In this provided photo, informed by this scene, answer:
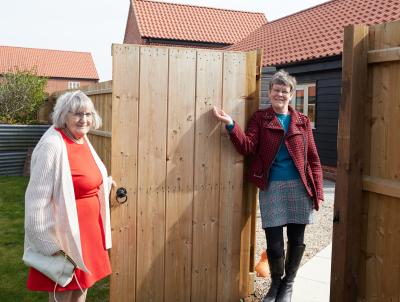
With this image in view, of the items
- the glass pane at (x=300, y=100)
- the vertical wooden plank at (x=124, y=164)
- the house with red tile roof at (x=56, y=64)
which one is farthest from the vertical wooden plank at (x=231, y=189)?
the house with red tile roof at (x=56, y=64)

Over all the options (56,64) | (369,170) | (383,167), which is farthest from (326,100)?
(56,64)

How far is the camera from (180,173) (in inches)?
140

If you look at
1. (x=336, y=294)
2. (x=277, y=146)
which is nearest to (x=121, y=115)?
(x=277, y=146)

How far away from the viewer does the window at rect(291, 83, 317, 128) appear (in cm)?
1253

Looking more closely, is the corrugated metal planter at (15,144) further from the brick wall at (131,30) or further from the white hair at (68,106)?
the brick wall at (131,30)

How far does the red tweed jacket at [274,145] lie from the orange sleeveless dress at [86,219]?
1141 mm

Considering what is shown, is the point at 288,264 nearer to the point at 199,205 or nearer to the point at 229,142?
the point at 199,205

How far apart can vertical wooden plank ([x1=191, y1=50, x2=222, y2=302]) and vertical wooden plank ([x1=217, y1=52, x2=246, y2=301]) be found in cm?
5

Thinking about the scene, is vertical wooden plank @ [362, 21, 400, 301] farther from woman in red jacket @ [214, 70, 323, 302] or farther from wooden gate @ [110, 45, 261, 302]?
wooden gate @ [110, 45, 261, 302]

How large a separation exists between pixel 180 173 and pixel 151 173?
0.23 metres

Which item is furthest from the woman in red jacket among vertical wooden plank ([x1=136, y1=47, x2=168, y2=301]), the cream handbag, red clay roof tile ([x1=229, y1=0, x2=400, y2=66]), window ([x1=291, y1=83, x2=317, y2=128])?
window ([x1=291, y1=83, x2=317, y2=128])

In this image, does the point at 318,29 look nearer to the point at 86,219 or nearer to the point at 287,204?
the point at 287,204

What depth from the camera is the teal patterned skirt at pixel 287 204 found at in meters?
3.42

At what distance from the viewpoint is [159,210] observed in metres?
3.53
